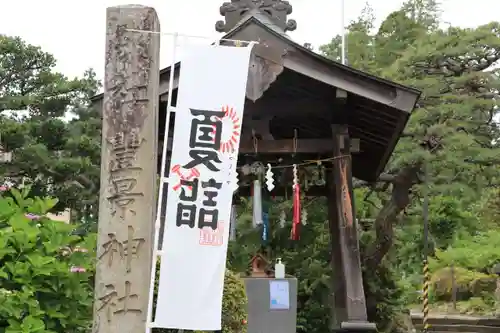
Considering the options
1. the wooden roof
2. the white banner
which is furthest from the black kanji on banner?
the wooden roof

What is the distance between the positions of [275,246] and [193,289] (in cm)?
829

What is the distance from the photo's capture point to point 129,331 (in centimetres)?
424

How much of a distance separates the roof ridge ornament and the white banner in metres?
4.01

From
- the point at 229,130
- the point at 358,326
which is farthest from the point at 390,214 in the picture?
the point at 229,130

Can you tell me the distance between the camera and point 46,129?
13.7 m

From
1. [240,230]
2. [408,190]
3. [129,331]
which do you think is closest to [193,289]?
[129,331]

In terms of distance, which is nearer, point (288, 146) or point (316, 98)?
point (316, 98)

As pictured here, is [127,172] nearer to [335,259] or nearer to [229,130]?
[229,130]

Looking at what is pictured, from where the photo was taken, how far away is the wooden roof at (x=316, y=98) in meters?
7.24

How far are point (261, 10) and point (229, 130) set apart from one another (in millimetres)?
4415

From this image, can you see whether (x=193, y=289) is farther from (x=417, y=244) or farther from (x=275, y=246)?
(x=417, y=244)

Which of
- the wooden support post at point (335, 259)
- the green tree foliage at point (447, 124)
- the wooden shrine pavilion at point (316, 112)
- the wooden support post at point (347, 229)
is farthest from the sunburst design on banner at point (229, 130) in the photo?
the green tree foliage at point (447, 124)

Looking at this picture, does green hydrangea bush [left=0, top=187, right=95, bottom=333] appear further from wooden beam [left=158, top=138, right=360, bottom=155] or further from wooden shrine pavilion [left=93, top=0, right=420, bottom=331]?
wooden beam [left=158, top=138, right=360, bottom=155]

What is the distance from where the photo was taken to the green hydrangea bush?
4363mm
